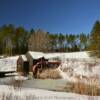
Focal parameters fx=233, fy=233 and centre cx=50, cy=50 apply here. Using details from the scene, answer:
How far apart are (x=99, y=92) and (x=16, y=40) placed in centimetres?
5706

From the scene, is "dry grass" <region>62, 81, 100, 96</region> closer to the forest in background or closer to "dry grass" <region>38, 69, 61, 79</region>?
"dry grass" <region>38, 69, 61, 79</region>

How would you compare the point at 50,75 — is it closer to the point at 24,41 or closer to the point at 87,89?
the point at 87,89

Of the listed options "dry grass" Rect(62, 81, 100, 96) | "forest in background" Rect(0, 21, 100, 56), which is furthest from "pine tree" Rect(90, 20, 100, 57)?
"dry grass" Rect(62, 81, 100, 96)

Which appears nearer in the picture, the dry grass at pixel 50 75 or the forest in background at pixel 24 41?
the dry grass at pixel 50 75

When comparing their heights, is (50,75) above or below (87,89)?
above

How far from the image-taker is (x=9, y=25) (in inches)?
2512

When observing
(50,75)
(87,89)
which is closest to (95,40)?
(50,75)

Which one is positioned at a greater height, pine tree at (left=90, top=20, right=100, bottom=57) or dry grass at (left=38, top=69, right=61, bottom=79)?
pine tree at (left=90, top=20, right=100, bottom=57)

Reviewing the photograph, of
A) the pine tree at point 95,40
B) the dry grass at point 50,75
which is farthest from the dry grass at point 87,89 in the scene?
the pine tree at point 95,40

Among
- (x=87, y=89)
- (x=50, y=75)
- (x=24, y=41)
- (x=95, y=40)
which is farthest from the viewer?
(x=24, y=41)

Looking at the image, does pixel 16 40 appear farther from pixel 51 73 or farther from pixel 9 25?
pixel 51 73

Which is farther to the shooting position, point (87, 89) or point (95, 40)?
point (95, 40)

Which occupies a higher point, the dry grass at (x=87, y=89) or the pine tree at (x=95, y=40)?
the pine tree at (x=95, y=40)

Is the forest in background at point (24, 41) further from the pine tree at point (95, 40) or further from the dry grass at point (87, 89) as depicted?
the dry grass at point (87, 89)
